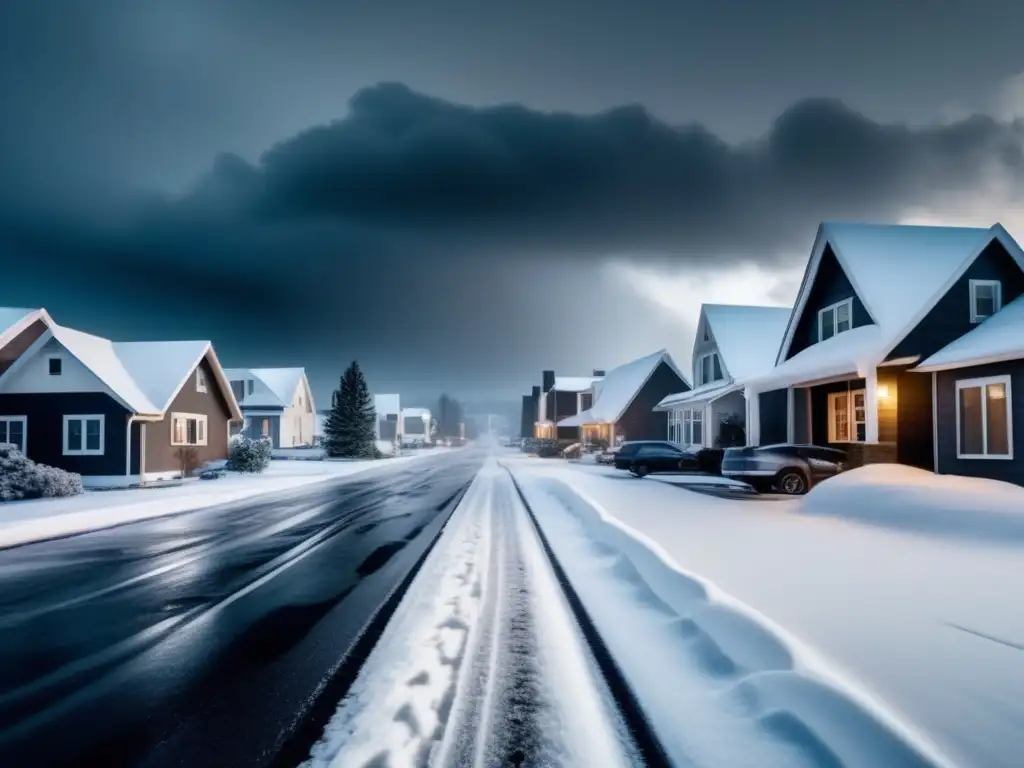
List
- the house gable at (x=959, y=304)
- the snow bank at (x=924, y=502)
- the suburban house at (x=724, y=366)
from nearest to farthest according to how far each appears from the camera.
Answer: the snow bank at (x=924, y=502) < the house gable at (x=959, y=304) < the suburban house at (x=724, y=366)

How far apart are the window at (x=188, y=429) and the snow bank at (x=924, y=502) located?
26.4 meters

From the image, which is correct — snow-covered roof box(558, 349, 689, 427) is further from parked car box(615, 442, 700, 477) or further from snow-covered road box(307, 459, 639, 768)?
snow-covered road box(307, 459, 639, 768)

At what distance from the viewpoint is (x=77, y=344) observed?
85.6 ft

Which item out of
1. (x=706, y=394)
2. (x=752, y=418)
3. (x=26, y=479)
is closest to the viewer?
(x=26, y=479)

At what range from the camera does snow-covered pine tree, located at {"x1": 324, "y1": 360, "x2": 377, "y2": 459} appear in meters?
49.2

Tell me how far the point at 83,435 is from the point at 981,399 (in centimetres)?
3064

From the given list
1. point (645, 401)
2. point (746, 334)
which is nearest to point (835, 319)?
point (746, 334)

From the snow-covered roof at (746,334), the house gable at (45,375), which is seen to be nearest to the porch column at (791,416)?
the snow-covered roof at (746,334)

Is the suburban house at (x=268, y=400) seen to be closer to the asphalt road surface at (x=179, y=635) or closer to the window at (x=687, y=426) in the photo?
the window at (x=687, y=426)

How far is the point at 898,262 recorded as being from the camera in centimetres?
2077

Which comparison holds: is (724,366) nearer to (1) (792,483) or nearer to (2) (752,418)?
(2) (752,418)

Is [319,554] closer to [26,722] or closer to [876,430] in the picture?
[26,722]

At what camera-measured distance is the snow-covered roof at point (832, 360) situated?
17.6 m

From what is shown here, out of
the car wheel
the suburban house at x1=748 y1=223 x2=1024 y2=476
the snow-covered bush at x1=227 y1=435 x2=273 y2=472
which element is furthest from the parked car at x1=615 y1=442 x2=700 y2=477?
the snow-covered bush at x1=227 y1=435 x2=273 y2=472
